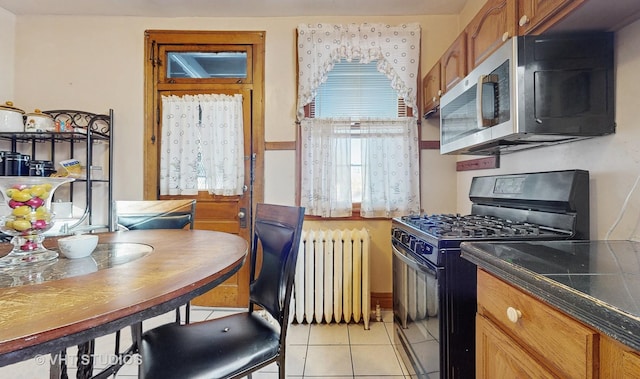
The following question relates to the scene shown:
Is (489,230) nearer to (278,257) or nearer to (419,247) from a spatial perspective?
(419,247)

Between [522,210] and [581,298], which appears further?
[522,210]

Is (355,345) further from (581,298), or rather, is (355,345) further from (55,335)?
(55,335)

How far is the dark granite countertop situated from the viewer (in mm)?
499

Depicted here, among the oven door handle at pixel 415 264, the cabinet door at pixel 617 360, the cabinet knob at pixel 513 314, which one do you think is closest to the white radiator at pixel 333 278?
the oven door handle at pixel 415 264

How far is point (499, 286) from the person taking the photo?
2.74 feet

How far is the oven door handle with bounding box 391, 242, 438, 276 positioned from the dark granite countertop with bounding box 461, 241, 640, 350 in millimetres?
220

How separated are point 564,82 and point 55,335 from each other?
1804 millimetres

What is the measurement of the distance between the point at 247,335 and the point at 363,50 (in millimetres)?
2288

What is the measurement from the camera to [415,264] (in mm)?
1398

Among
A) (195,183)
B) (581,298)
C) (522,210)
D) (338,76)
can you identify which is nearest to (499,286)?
(581,298)

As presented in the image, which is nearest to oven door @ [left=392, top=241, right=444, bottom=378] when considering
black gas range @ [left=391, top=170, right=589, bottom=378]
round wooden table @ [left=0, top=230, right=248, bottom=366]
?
black gas range @ [left=391, top=170, right=589, bottom=378]

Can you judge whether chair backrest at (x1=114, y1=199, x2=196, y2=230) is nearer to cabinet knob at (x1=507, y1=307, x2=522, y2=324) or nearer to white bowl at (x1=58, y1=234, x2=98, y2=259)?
white bowl at (x1=58, y1=234, x2=98, y2=259)

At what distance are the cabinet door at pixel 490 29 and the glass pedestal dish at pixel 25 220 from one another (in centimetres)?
205

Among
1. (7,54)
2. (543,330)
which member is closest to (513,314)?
(543,330)
